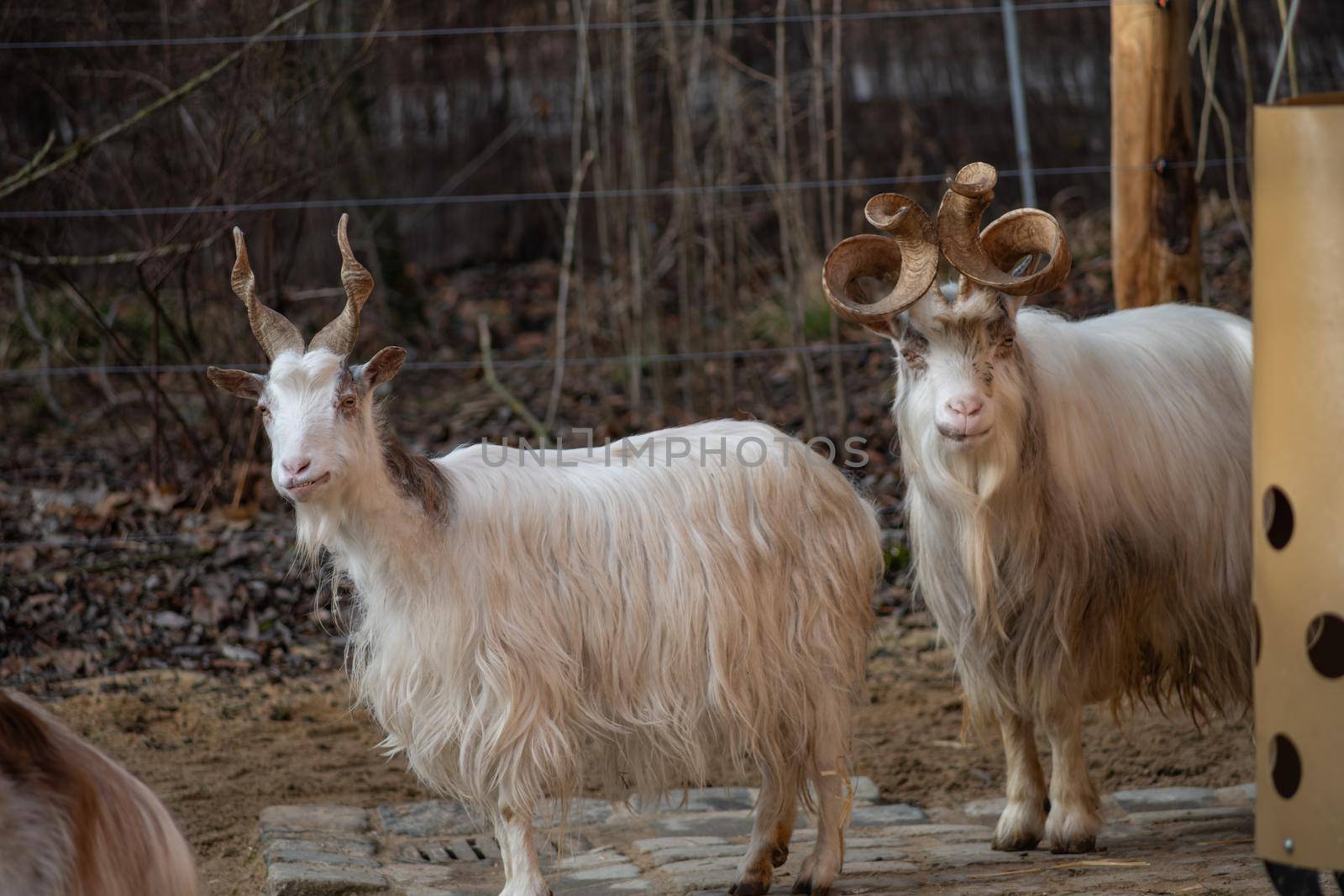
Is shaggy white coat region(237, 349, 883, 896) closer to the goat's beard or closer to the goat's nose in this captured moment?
the goat's beard

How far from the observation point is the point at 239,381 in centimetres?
432

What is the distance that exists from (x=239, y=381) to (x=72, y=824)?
1.65 meters

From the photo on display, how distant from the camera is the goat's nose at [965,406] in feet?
14.8

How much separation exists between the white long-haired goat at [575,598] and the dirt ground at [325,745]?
107 centimetres

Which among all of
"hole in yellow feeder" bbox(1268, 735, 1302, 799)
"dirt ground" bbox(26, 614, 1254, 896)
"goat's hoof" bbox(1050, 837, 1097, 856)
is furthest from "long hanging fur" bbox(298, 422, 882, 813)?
"hole in yellow feeder" bbox(1268, 735, 1302, 799)

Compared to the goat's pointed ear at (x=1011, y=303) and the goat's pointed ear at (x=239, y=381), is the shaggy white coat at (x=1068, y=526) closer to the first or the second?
the goat's pointed ear at (x=1011, y=303)

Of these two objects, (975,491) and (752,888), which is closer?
(752,888)

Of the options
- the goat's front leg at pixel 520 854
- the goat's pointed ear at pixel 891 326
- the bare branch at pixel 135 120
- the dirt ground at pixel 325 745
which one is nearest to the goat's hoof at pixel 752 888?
the goat's front leg at pixel 520 854

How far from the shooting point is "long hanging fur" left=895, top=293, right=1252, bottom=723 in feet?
15.5

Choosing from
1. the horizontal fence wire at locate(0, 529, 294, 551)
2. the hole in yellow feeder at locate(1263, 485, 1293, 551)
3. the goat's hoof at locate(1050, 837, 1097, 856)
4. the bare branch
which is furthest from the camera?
the bare branch

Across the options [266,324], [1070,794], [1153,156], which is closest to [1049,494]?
[1070,794]

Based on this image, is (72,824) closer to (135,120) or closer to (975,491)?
(975,491)

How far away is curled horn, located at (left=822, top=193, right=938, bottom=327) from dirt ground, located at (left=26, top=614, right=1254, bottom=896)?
1.67 m

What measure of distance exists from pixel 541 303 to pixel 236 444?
400 cm
